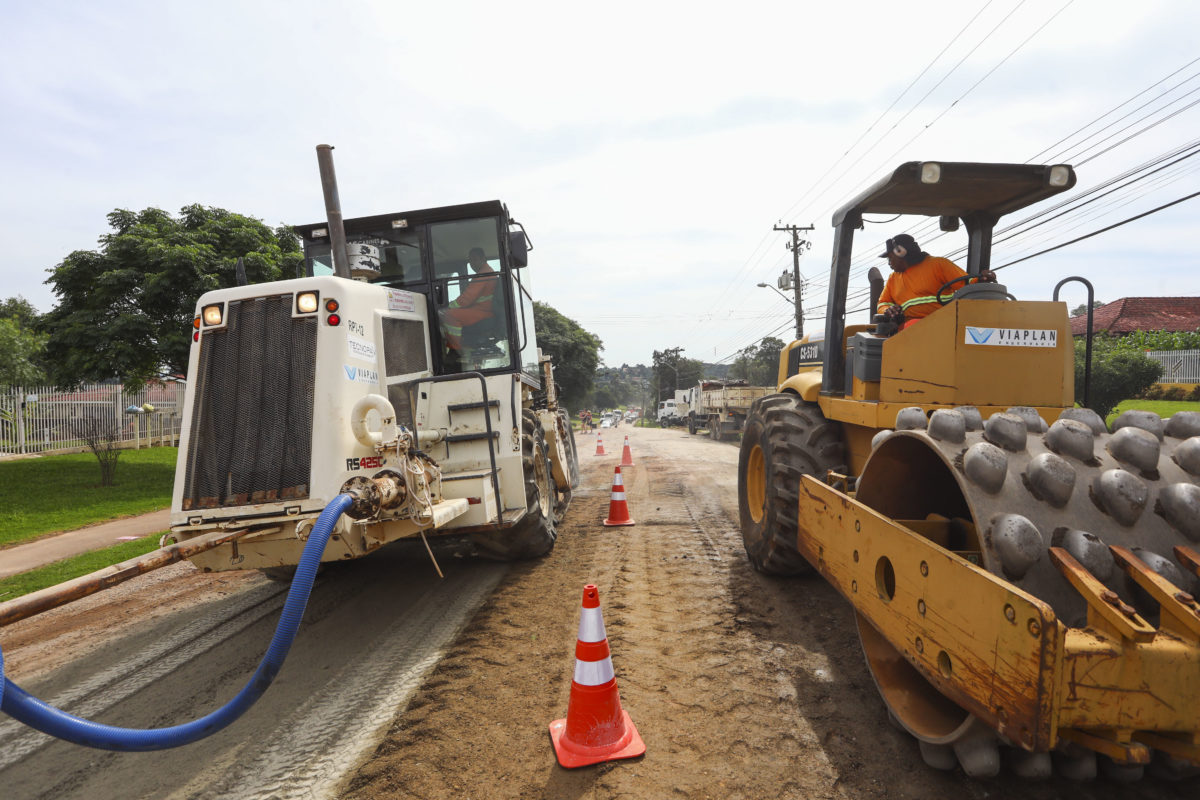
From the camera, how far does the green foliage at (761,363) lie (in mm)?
58475

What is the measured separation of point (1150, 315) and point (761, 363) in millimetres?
32322

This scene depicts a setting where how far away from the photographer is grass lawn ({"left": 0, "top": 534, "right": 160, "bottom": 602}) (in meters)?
6.17

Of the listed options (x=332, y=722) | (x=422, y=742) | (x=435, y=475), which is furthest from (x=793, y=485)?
(x=332, y=722)

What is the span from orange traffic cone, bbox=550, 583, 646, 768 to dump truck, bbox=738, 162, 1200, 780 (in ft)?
3.67

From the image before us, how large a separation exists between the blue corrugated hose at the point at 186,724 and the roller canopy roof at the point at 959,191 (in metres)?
3.67

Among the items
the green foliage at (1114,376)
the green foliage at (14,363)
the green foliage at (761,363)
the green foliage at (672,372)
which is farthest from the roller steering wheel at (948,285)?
the green foliage at (672,372)

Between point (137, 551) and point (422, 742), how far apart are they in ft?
20.2

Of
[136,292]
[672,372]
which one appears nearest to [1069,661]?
[136,292]

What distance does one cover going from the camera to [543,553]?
6020 millimetres

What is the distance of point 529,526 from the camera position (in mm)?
5652

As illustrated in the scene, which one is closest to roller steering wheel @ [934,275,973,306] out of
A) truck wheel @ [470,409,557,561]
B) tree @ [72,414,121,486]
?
truck wheel @ [470,409,557,561]

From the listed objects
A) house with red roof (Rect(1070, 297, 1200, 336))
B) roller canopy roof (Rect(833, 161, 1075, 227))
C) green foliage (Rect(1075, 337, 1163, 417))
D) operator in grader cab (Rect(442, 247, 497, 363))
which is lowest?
green foliage (Rect(1075, 337, 1163, 417))

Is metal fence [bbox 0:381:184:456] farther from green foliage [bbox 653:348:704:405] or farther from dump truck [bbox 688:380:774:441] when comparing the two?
green foliage [bbox 653:348:704:405]

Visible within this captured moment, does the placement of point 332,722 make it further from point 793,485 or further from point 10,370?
point 10,370
